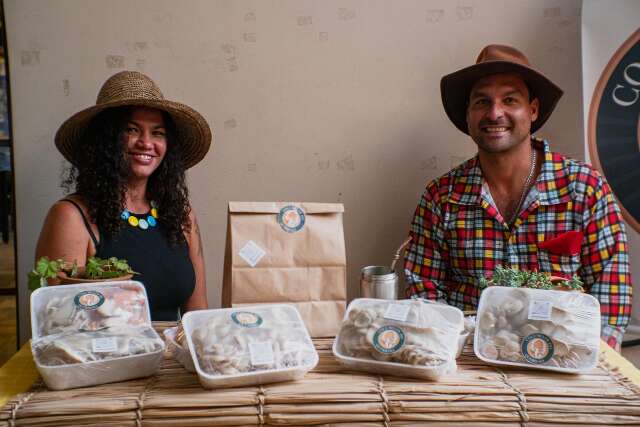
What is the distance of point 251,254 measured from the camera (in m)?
1.30

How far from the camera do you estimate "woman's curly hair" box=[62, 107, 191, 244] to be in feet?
5.45

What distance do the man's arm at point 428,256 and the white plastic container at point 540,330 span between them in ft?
2.70

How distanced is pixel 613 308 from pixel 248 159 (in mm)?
1375

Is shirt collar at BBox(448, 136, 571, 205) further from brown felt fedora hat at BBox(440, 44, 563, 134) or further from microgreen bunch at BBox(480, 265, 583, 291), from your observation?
microgreen bunch at BBox(480, 265, 583, 291)

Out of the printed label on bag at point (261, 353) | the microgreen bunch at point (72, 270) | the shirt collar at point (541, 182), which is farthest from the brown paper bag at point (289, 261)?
the shirt collar at point (541, 182)

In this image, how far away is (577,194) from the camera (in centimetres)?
177

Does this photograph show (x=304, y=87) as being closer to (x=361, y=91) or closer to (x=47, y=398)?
(x=361, y=91)

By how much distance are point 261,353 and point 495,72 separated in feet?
4.34

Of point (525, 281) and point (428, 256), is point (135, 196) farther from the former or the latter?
point (525, 281)

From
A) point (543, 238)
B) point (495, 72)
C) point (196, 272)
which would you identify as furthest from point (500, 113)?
point (196, 272)

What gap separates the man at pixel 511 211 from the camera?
1.75 metres

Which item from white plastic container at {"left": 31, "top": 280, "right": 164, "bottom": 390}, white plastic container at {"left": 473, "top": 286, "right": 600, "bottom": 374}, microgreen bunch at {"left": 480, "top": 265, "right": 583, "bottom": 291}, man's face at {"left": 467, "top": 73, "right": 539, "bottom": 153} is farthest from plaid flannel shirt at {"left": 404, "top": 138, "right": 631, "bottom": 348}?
white plastic container at {"left": 31, "top": 280, "right": 164, "bottom": 390}

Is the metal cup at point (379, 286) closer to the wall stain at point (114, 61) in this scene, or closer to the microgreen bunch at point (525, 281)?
the microgreen bunch at point (525, 281)

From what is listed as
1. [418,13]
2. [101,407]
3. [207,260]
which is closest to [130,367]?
[101,407]
